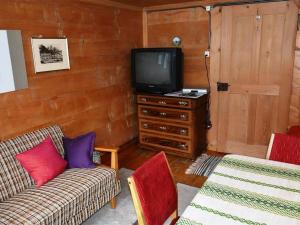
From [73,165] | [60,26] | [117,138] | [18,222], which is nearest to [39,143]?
[73,165]

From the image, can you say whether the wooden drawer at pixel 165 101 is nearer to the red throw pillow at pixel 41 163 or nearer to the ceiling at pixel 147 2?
the ceiling at pixel 147 2

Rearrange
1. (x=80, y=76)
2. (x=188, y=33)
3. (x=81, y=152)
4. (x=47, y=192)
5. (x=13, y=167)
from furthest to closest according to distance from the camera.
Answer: (x=188, y=33), (x=80, y=76), (x=81, y=152), (x=13, y=167), (x=47, y=192)

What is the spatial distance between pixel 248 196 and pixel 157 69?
101 inches

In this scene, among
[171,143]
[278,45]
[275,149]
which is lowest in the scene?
[171,143]

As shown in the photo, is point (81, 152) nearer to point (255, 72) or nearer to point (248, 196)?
point (248, 196)

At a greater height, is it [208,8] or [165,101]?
[208,8]

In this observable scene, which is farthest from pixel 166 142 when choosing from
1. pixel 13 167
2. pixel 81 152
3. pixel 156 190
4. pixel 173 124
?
pixel 156 190

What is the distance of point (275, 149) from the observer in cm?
198

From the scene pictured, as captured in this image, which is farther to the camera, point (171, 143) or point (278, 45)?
point (171, 143)

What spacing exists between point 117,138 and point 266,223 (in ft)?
9.35

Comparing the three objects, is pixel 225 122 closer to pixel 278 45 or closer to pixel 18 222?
pixel 278 45

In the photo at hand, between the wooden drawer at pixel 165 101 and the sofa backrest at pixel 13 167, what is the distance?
170cm

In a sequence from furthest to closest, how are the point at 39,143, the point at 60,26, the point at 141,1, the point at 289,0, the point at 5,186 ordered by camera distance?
the point at 141,1, the point at 289,0, the point at 60,26, the point at 39,143, the point at 5,186

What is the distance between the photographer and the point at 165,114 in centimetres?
368
